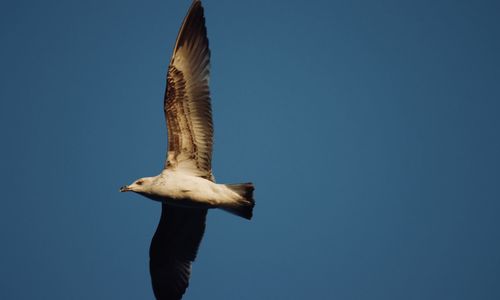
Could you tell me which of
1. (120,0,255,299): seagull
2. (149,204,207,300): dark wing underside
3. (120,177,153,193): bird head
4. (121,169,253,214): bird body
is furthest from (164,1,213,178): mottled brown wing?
(149,204,207,300): dark wing underside

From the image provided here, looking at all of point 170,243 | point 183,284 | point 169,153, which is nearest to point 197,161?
point 169,153

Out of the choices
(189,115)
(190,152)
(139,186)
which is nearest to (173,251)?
(139,186)

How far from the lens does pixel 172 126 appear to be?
8.19 metres

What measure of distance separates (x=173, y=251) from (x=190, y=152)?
7.25 feet

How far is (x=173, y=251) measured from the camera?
938 cm

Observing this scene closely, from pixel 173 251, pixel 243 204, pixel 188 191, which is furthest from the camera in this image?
pixel 173 251

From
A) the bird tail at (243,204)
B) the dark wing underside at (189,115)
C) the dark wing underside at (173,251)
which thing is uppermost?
the dark wing underside at (189,115)

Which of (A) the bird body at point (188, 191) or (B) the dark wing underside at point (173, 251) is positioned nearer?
(A) the bird body at point (188, 191)

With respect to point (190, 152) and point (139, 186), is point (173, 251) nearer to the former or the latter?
point (139, 186)

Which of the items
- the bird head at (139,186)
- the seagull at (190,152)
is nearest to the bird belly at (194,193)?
the seagull at (190,152)

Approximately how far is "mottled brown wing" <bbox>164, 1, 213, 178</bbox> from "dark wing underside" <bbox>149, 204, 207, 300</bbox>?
127cm

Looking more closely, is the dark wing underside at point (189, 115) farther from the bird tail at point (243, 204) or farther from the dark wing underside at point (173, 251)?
the bird tail at point (243, 204)

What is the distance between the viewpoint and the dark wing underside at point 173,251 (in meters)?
9.14

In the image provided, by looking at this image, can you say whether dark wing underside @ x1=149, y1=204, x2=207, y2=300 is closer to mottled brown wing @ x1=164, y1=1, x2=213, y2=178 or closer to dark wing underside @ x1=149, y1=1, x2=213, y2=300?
dark wing underside @ x1=149, y1=1, x2=213, y2=300
